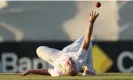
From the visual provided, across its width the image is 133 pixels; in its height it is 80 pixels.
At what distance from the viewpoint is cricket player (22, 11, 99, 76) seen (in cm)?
589

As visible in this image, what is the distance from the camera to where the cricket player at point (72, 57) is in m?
5.89

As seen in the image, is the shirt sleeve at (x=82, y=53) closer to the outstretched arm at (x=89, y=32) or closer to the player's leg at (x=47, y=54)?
the outstretched arm at (x=89, y=32)

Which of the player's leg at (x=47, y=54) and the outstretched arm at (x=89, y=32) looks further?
the player's leg at (x=47, y=54)

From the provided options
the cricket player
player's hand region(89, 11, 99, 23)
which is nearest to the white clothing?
the cricket player

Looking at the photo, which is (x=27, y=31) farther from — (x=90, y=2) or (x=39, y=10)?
(x=90, y=2)

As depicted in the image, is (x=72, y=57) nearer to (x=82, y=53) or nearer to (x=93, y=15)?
(x=82, y=53)

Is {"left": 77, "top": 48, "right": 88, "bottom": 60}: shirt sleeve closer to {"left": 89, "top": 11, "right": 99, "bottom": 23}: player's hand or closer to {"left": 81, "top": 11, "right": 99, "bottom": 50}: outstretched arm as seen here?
{"left": 81, "top": 11, "right": 99, "bottom": 50}: outstretched arm

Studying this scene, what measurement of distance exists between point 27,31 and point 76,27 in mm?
758

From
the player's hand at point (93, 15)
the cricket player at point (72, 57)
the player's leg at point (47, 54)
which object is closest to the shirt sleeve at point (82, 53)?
the cricket player at point (72, 57)

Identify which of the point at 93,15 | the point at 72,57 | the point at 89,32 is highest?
the point at 93,15

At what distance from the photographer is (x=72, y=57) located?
6066 mm

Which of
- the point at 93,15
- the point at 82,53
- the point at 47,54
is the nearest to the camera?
the point at 93,15

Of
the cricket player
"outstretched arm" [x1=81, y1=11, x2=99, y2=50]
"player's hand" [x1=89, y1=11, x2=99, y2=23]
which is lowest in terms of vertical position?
the cricket player

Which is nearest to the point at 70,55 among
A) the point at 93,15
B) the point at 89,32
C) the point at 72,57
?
the point at 72,57
